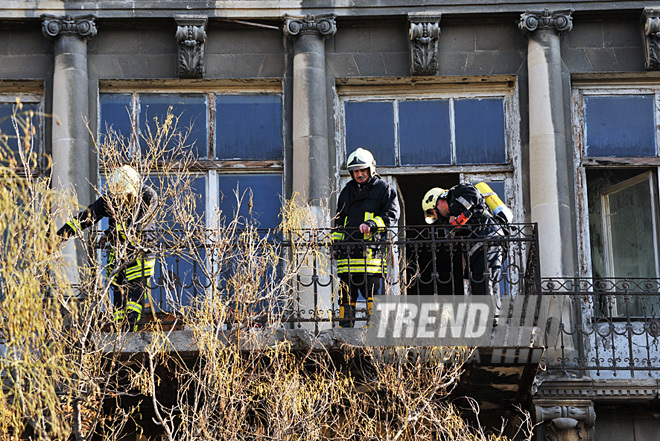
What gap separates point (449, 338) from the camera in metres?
14.2

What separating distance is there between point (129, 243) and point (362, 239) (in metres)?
2.35

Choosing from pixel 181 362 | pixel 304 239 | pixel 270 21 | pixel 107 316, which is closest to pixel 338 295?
pixel 304 239

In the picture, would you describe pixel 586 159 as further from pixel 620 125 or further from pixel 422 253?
pixel 422 253

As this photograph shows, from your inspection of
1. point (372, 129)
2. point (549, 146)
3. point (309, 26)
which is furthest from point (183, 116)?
point (549, 146)

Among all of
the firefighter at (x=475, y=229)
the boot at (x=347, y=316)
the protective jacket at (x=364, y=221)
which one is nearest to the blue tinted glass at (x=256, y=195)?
the protective jacket at (x=364, y=221)

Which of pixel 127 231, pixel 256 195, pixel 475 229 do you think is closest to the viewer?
pixel 127 231

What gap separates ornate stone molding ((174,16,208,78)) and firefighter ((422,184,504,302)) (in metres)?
3.83

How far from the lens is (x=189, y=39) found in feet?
57.5

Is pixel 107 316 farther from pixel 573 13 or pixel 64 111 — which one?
pixel 573 13

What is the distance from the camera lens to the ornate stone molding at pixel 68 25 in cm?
1742

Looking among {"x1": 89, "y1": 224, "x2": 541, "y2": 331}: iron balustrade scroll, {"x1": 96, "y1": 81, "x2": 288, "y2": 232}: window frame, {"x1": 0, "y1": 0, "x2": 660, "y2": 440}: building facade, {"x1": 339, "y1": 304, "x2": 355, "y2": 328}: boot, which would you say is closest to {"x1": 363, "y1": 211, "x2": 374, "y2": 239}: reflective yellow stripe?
{"x1": 89, "y1": 224, "x2": 541, "y2": 331}: iron balustrade scroll

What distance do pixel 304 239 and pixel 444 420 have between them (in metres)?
2.40

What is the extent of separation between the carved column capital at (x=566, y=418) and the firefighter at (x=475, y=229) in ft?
4.32
